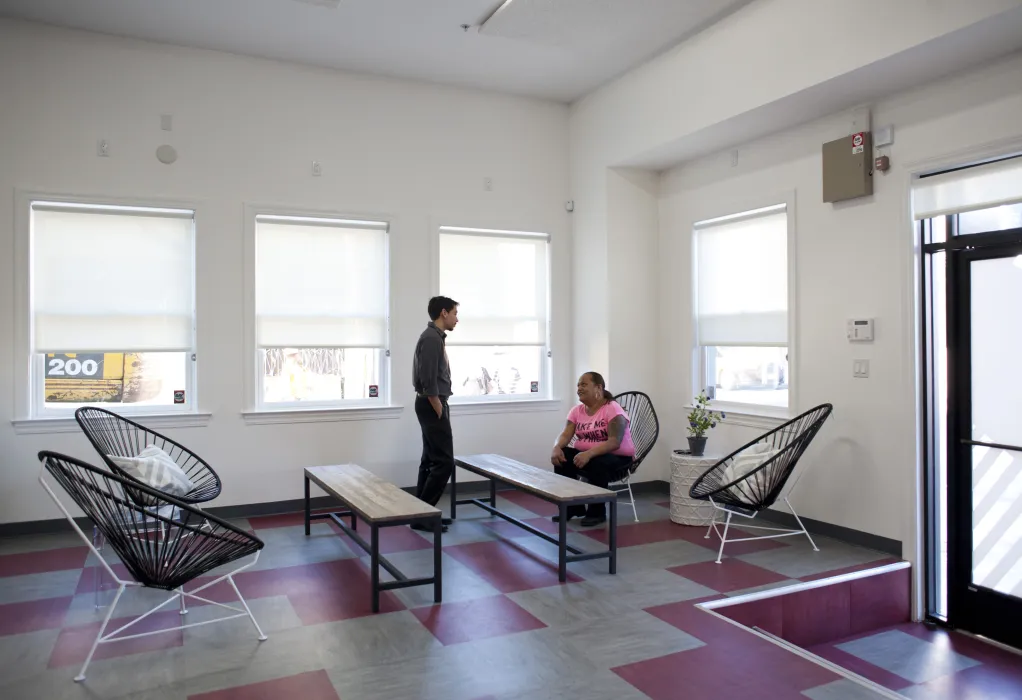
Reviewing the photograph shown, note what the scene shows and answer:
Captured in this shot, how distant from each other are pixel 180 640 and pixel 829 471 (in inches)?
153

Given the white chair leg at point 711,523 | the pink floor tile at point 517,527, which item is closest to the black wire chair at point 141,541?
the pink floor tile at point 517,527

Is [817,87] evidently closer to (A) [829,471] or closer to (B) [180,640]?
(A) [829,471]

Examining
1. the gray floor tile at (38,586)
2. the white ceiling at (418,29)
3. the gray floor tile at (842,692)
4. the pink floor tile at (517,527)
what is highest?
the white ceiling at (418,29)

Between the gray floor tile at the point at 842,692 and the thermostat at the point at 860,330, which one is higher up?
the thermostat at the point at 860,330

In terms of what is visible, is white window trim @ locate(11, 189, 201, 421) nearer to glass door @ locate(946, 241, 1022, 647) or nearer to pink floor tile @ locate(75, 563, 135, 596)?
pink floor tile @ locate(75, 563, 135, 596)

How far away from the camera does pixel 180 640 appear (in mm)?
3287

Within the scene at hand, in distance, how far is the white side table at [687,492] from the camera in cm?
525

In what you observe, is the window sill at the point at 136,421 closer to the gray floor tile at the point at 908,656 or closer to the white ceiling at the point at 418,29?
the white ceiling at the point at 418,29

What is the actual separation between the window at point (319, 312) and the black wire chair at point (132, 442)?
2.50ft

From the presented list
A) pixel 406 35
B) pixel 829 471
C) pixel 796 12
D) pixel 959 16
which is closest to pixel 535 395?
pixel 829 471

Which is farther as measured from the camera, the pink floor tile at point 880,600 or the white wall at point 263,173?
the white wall at point 263,173

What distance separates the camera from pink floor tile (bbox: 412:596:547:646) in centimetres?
336

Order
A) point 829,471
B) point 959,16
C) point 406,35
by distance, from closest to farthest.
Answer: point 959,16 → point 829,471 → point 406,35

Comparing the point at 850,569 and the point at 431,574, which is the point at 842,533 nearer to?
the point at 850,569
